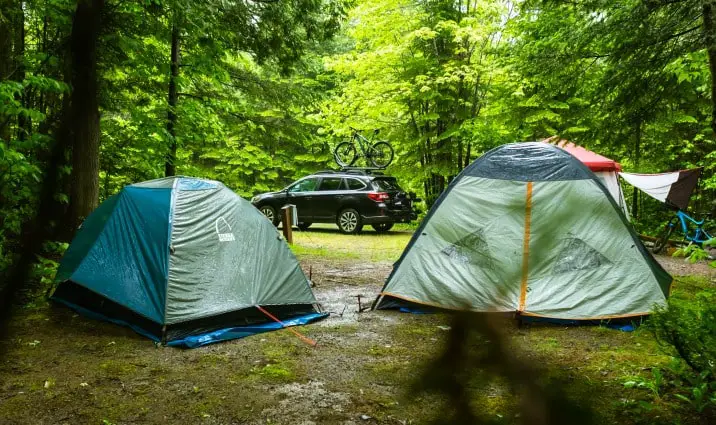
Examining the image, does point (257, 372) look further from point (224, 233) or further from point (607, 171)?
point (607, 171)

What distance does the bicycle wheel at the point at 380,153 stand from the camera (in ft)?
46.3

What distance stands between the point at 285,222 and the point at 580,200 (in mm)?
9283

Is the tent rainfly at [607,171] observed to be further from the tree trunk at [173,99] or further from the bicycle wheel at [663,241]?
the tree trunk at [173,99]

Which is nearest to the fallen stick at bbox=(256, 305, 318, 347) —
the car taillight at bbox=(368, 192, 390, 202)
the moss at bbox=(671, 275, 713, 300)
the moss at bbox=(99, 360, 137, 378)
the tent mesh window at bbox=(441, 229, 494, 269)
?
the moss at bbox=(99, 360, 137, 378)

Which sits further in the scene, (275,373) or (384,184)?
(384,184)

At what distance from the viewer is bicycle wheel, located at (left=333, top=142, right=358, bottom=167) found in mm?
14328

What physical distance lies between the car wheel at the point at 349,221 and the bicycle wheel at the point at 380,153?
2245 millimetres

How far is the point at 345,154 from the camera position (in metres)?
14.7

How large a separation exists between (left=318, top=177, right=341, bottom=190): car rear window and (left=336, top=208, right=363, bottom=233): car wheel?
68 centimetres

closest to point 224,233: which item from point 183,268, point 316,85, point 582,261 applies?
point 183,268

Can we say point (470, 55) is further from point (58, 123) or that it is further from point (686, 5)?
point (58, 123)

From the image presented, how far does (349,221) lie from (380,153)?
268 cm

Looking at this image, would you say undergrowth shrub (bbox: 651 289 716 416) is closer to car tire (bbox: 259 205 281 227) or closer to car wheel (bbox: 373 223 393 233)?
car wheel (bbox: 373 223 393 233)

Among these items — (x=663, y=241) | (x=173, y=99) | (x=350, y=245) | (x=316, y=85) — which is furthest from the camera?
(x=316, y=85)
